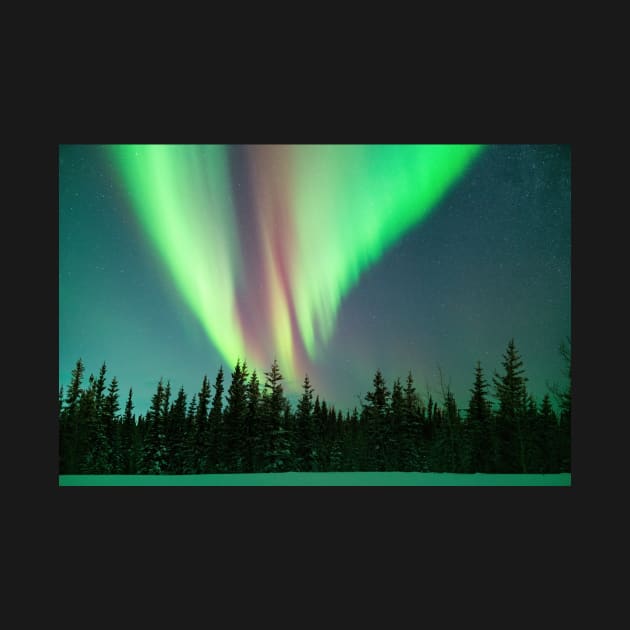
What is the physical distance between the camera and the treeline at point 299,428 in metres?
9.88

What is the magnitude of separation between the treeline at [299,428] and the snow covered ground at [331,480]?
0.83 feet

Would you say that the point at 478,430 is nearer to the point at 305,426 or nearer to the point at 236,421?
the point at 305,426

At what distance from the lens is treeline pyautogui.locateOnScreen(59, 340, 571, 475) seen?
9.88m

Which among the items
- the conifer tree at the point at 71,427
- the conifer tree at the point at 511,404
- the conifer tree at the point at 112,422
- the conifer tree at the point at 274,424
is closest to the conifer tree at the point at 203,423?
the conifer tree at the point at 274,424

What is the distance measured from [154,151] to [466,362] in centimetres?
628

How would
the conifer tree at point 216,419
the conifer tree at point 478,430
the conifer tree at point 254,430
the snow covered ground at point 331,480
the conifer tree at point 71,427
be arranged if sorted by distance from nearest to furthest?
the snow covered ground at point 331,480 < the conifer tree at point 71,427 < the conifer tree at point 478,430 < the conifer tree at point 254,430 < the conifer tree at point 216,419

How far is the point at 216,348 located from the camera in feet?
33.2

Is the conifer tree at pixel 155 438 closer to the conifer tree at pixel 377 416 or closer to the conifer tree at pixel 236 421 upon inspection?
the conifer tree at pixel 236 421

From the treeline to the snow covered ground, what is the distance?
0.83ft

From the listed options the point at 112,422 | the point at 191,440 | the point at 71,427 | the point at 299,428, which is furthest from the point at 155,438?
the point at 299,428

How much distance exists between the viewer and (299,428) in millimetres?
10180

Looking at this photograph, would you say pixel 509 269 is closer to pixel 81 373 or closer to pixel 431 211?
pixel 431 211

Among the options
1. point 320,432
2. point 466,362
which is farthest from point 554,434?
point 320,432

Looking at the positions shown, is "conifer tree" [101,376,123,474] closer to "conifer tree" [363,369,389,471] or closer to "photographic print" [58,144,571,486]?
"photographic print" [58,144,571,486]
